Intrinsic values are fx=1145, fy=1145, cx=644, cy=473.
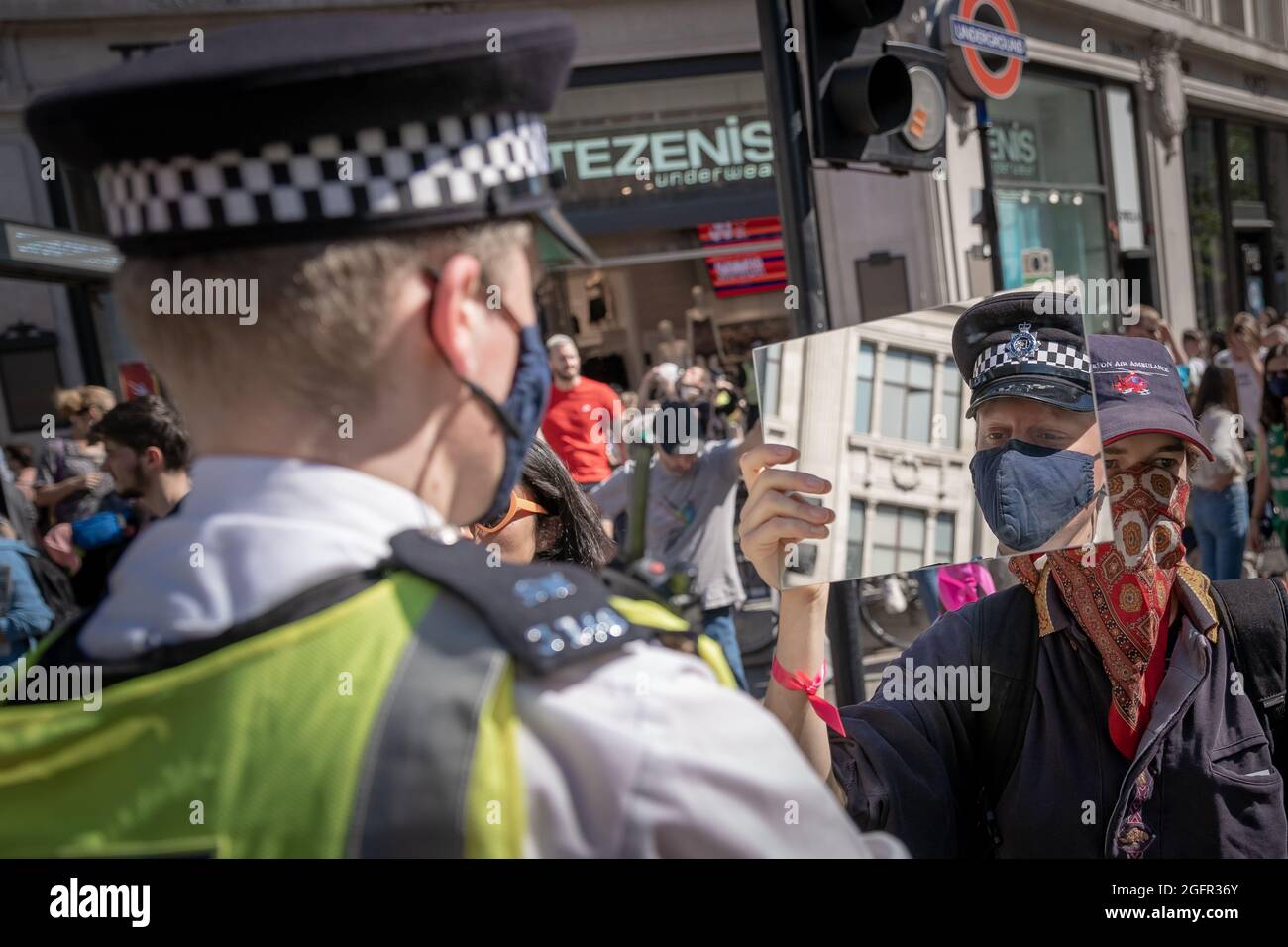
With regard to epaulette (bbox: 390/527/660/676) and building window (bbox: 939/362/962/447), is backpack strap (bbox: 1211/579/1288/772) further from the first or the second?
epaulette (bbox: 390/527/660/676)

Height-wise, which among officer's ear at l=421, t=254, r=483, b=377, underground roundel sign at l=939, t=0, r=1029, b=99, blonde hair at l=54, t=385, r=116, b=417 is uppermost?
underground roundel sign at l=939, t=0, r=1029, b=99

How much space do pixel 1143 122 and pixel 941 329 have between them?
45.5 feet

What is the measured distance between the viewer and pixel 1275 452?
6.66 metres

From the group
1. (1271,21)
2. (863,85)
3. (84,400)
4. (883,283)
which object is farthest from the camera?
(883,283)

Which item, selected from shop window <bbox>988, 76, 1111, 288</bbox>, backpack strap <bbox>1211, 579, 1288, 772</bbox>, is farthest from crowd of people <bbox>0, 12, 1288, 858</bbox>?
shop window <bbox>988, 76, 1111, 288</bbox>

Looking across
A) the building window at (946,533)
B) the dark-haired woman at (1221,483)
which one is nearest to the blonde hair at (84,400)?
the dark-haired woman at (1221,483)

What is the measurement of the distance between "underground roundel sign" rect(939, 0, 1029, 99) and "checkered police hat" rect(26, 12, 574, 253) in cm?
437

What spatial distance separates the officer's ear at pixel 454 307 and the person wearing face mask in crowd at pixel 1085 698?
2.75 ft

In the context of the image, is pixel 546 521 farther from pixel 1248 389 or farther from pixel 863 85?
pixel 1248 389

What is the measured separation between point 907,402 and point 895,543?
0.73ft

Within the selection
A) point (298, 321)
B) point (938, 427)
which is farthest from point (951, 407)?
point (298, 321)

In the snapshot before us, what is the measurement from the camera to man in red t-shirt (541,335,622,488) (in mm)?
6492

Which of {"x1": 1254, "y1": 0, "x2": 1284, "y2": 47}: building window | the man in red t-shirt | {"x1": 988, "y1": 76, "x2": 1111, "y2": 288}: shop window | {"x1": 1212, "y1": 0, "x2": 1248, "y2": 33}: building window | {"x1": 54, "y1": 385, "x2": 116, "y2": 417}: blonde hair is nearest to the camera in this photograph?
{"x1": 1254, "y1": 0, "x2": 1284, "y2": 47}: building window
